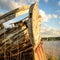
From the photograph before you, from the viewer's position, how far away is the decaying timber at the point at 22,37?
9.62m

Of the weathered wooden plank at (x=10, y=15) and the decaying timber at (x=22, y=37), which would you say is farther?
the weathered wooden plank at (x=10, y=15)

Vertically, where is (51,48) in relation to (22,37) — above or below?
below

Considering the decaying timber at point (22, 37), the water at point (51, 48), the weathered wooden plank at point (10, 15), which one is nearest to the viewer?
the decaying timber at point (22, 37)

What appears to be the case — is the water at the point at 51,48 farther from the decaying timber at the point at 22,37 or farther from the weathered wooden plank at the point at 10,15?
the weathered wooden plank at the point at 10,15

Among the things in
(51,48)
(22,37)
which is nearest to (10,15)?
(22,37)

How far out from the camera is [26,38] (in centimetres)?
1203

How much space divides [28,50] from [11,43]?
1.30 meters

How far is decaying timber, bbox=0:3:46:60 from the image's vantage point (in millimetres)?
9625

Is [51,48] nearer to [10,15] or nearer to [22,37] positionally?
[22,37]

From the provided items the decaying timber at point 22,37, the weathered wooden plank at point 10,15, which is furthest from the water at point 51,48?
the weathered wooden plank at point 10,15

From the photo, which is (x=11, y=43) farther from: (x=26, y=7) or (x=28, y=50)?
(x=26, y=7)

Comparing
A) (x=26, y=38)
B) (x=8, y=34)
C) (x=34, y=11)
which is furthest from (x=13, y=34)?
(x=34, y=11)

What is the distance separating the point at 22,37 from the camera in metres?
11.7

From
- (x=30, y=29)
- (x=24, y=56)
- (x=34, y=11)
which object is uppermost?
(x=34, y=11)
